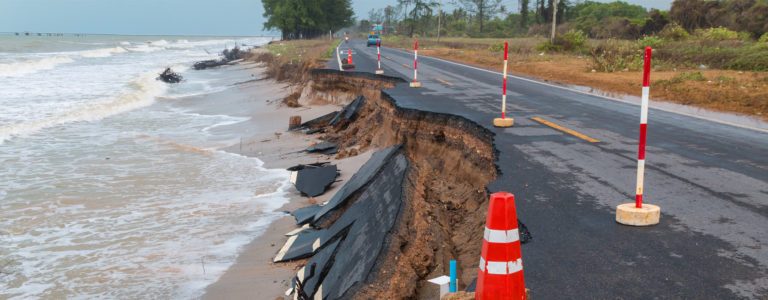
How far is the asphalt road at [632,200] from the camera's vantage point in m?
3.98

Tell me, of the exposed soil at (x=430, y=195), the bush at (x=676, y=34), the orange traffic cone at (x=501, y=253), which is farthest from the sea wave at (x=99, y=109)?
the bush at (x=676, y=34)

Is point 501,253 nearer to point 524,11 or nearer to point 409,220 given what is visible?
point 409,220

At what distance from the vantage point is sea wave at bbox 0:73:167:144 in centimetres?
1939

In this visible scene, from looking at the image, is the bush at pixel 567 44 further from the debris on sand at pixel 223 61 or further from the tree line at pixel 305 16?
the tree line at pixel 305 16

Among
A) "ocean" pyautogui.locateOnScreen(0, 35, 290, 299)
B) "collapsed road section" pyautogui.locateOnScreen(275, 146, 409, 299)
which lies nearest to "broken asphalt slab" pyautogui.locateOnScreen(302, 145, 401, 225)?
"collapsed road section" pyautogui.locateOnScreen(275, 146, 409, 299)

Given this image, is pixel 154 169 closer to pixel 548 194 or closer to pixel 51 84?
pixel 548 194

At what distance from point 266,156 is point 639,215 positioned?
11.1 metres

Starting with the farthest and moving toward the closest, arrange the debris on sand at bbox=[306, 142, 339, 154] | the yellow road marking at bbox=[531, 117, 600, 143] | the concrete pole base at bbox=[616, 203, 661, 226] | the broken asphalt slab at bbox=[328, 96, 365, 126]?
the broken asphalt slab at bbox=[328, 96, 365, 126] → the debris on sand at bbox=[306, 142, 339, 154] → the yellow road marking at bbox=[531, 117, 600, 143] → the concrete pole base at bbox=[616, 203, 661, 226]

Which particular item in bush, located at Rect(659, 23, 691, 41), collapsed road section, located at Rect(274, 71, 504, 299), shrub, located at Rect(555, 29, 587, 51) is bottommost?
collapsed road section, located at Rect(274, 71, 504, 299)

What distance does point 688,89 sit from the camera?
52.0 ft

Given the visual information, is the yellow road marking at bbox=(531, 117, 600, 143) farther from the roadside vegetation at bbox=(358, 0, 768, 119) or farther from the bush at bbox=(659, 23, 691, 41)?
the bush at bbox=(659, 23, 691, 41)

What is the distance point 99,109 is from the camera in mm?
24188

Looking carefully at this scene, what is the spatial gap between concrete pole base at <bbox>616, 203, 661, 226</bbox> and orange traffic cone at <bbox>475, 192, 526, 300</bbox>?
233 centimetres

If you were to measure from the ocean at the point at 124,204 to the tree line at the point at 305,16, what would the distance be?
6315 centimetres
